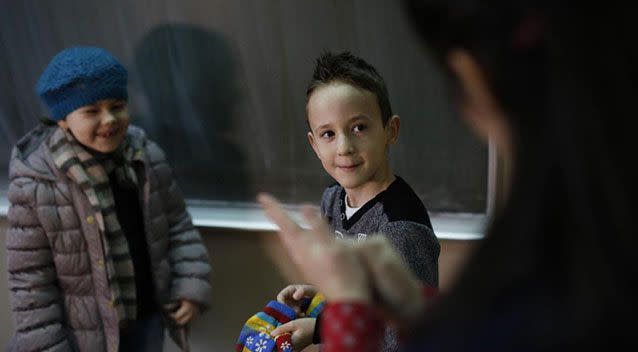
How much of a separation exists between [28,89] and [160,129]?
469mm

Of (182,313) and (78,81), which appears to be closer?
(78,81)

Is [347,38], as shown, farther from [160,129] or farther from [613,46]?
[613,46]

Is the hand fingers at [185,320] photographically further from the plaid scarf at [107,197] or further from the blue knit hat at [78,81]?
the blue knit hat at [78,81]

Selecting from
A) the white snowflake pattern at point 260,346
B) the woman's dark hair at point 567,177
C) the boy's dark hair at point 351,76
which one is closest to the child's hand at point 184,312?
the white snowflake pattern at point 260,346

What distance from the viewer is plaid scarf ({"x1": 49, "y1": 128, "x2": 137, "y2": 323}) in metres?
2.14

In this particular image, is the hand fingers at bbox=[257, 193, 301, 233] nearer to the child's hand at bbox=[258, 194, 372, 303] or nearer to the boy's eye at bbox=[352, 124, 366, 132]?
the child's hand at bbox=[258, 194, 372, 303]

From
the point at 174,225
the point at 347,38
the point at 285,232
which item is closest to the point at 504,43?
the point at 285,232

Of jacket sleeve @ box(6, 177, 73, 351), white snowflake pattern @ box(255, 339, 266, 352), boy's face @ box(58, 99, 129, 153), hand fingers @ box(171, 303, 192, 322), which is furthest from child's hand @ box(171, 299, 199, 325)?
white snowflake pattern @ box(255, 339, 266, 352)

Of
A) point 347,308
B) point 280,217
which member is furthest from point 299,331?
point 347,308

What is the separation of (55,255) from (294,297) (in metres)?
0.81

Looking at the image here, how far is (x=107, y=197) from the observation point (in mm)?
2197

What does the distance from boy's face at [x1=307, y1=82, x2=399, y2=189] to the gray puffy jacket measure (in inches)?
30.3

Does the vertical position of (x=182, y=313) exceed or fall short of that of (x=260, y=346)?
it falls short

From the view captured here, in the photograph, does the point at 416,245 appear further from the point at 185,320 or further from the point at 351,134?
the point at 185,320
